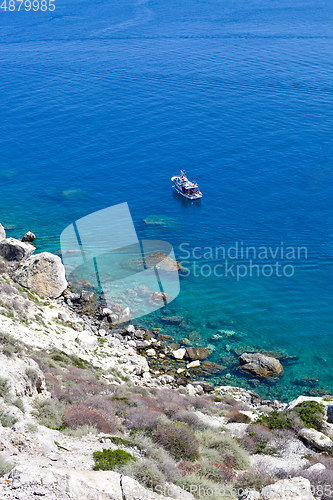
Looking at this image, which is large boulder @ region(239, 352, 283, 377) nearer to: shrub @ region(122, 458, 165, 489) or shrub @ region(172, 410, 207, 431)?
shrub @ region(172, 410, 207, 431)

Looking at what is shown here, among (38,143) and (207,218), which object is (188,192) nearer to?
(207,218)

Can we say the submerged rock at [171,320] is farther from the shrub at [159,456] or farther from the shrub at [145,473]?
the shrub at [145,473]

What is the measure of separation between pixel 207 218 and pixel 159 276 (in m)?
14.2

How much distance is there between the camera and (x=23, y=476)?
9.84 meters

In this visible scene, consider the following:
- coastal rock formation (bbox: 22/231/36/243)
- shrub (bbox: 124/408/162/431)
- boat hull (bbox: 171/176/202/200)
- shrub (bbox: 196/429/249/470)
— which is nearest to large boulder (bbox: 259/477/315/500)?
shrub (bbox: 196/429/249/470)

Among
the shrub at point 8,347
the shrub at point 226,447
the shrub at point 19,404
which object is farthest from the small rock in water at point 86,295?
the shrub at point 19,404

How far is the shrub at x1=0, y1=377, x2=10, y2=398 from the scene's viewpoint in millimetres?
14766

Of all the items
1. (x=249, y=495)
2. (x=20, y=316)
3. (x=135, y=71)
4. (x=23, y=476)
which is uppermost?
(x=135, y=71)

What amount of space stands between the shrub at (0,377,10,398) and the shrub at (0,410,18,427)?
1.33m

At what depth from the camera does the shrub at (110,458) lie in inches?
475

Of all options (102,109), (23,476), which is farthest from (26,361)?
(102,109)

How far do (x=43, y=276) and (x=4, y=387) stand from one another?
20.8 metres

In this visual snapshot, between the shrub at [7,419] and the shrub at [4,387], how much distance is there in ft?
4.37

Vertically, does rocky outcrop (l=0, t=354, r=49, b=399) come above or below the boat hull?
above
